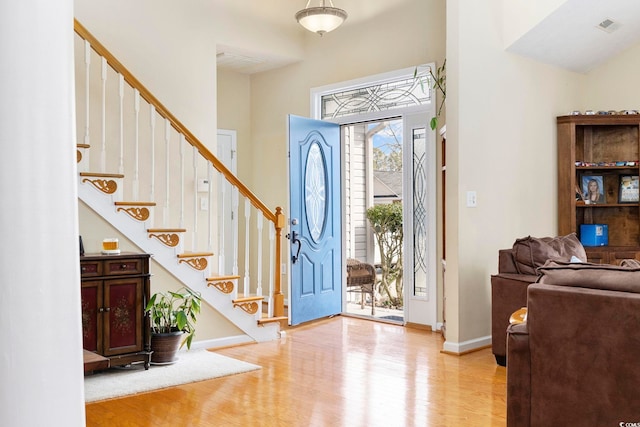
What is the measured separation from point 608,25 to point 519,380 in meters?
3.78

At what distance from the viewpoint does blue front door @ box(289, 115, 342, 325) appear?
589cm

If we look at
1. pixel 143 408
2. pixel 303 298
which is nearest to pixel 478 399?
pixel 143 408

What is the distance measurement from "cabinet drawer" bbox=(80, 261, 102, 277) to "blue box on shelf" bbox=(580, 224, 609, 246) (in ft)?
13.9

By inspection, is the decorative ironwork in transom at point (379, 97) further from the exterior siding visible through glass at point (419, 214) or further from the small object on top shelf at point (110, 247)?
the small object on top shelf at point (110, 247)

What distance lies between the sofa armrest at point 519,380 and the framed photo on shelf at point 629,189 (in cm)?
376

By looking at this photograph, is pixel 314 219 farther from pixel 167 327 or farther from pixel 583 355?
pixel 583 355

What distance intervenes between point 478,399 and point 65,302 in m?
2.93

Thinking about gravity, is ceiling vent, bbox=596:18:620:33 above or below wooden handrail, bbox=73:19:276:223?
above

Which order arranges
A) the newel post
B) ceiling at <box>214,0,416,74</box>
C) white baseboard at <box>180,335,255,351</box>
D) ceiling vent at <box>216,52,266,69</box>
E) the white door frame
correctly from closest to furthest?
white baseboard at <box>180,335,255,351</box> → the newel post → ceiling at <box>214,0,416,74</box> → ceiling vent at <box>216,52,266,69</box> → the white door frame

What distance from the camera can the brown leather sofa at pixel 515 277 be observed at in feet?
13.7

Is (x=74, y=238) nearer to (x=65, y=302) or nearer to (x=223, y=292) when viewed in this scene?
(x=65, y=302)

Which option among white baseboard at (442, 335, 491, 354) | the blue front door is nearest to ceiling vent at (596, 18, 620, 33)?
the blue front door

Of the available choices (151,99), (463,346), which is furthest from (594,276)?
(151,99)

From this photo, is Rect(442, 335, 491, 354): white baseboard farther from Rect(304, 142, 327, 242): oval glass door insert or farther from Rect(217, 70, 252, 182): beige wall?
Rect(217, 70, 252, 182): beige wall
